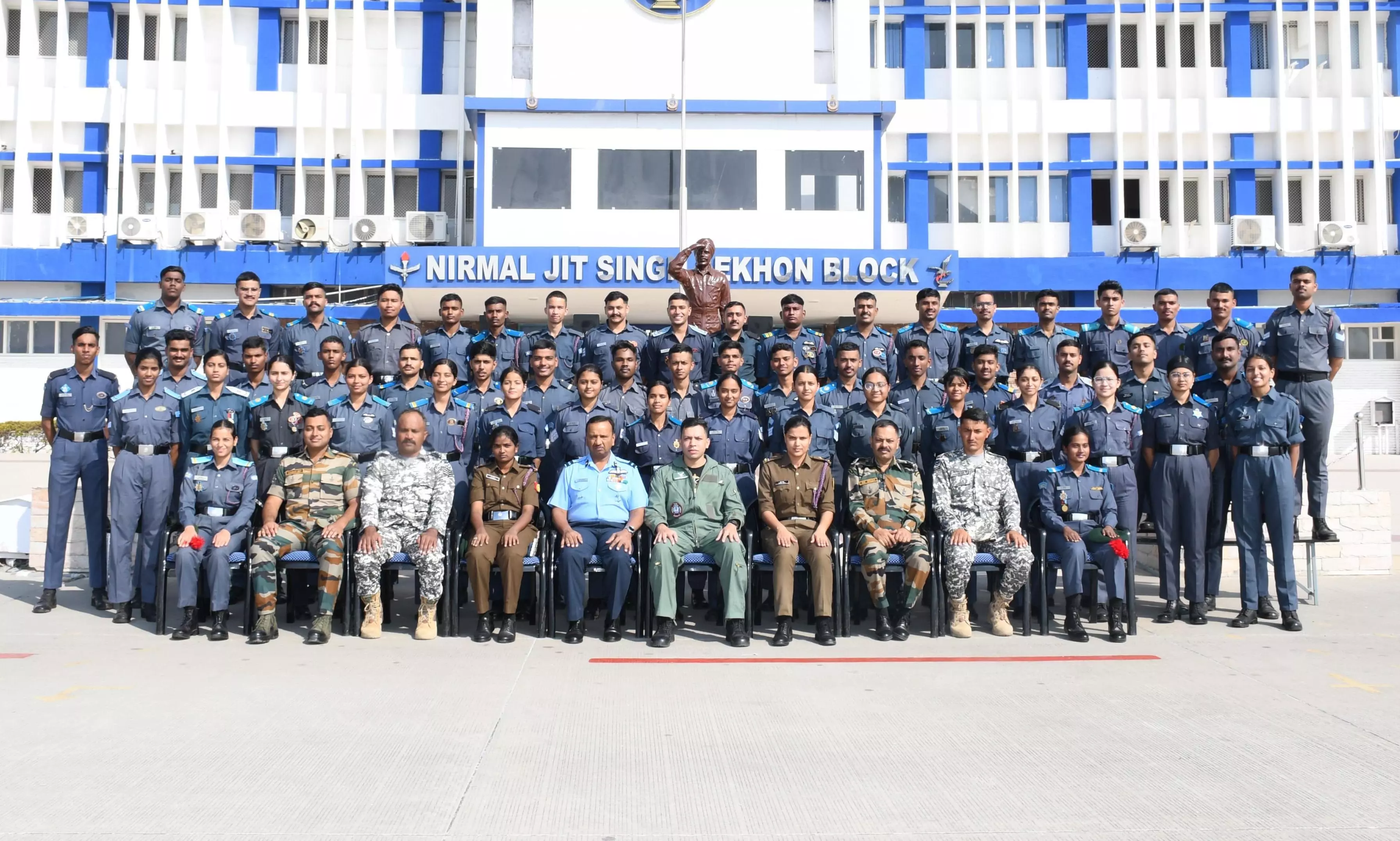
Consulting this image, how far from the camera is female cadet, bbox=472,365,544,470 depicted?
7.16 meters

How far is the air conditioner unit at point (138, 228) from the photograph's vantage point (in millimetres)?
22672

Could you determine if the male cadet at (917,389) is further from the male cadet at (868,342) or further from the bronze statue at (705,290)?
the bronze statue at (705,290)

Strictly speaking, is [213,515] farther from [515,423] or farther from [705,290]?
[705,290]

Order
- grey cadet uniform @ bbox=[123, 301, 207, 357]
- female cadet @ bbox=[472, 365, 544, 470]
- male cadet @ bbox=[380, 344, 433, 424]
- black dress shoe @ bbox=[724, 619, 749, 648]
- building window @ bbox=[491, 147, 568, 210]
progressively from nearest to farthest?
1. black dress shoe @ bbox=[724, 619, 749, 648]
2. female cadet @ bbox=[472, 365, 544, 470]
3. male cadet @ bbox=[380, 344, 433, 424]
4. grey cadet uniform @ bbox=[123, 301, 207, 357]
5. building window @ bbox=[491, 147, 568, 210]

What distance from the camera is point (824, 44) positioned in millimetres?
19984

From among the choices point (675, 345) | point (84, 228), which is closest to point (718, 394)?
point (675, 345)

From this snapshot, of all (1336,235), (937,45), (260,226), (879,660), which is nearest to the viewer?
(879,660)

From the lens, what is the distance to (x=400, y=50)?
76.9ft

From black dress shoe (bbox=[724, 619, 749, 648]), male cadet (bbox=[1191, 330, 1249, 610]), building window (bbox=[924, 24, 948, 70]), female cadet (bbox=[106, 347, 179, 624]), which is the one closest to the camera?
black dress shoe (bbox=[724, 619, 749, 648])

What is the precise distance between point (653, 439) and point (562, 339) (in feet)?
6.50

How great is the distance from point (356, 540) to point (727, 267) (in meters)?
12.3

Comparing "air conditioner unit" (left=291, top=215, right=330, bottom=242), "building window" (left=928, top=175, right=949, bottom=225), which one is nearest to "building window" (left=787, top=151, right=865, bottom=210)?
"building window" (left=928, top=175, right=949, bottom=225)

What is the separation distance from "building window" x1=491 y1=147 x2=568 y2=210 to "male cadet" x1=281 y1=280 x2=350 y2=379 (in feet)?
36.5

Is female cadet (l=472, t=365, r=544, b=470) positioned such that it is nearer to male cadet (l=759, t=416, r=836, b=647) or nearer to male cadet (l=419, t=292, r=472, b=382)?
male cadet (l=419, t=292, r=472, b=382)
